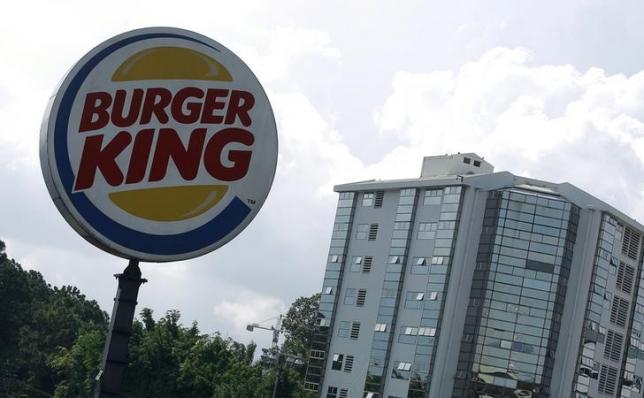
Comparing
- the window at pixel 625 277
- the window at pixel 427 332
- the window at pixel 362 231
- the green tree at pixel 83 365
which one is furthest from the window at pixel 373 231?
the green tree at pixel 83 365

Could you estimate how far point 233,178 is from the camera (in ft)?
61.5

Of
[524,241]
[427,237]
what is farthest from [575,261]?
[427,237]

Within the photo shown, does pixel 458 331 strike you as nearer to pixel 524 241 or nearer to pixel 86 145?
pixel 524 241

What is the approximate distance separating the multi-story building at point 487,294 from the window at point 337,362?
129 millimetres

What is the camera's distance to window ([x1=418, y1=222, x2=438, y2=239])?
83.6 metres

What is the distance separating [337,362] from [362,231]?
910cm

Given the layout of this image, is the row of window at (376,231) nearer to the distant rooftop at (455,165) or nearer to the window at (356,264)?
the window at (356,264)

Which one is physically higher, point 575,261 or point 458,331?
point 575,261

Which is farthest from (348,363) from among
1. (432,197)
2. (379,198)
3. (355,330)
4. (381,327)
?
(432,197)

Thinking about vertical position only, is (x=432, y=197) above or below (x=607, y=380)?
above

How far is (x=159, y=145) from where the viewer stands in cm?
1817

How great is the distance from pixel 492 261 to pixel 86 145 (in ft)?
215

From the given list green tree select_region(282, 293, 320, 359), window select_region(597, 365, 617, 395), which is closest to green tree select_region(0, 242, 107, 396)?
green tree select_region(282, 293, 320, 359)

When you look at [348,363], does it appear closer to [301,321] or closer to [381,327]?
[381,327]
